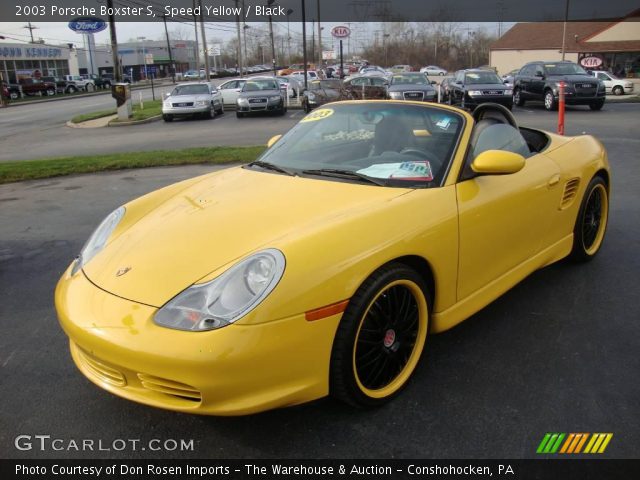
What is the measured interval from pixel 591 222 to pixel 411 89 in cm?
1492

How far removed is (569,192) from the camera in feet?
12.6

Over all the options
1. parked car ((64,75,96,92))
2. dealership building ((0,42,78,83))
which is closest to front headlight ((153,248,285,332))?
dealership building ((0,42,78,83))

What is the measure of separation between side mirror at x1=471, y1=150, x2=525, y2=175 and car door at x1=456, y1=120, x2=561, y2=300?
12 centimetres

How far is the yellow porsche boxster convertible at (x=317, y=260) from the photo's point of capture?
215cm

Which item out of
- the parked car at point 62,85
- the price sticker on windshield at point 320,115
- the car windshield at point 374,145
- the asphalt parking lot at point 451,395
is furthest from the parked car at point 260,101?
the parked car at point 62,85

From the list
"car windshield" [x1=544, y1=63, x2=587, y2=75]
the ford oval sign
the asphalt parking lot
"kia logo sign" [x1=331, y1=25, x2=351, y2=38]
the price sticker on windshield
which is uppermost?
the ford oval sign

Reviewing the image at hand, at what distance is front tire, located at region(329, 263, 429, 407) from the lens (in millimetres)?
2324

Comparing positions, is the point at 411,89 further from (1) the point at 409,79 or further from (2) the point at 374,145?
(2) the point at 374,145

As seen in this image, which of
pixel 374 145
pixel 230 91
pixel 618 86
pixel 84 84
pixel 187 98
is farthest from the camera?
pixel 84 84

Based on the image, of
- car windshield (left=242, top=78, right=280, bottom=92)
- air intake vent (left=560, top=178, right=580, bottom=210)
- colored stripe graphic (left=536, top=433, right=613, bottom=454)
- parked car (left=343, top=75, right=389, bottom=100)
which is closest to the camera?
colored stripe graphic (left=536, top=433, right=613, bottom=454)

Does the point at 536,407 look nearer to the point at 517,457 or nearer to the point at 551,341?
the point at 517,457

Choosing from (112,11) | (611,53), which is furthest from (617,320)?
(611,53)

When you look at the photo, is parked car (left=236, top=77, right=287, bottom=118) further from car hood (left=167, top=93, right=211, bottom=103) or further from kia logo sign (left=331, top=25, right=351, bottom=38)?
kia logo sign (left=331, top=25, right=351, bottom=38)

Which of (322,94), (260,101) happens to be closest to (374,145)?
(260,101)
